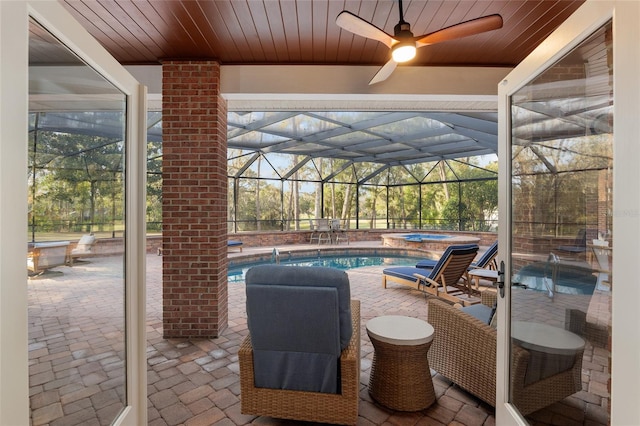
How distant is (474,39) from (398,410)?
343 centimetres

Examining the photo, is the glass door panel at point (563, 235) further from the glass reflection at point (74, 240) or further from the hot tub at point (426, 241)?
the hot tub at point (426, 241)

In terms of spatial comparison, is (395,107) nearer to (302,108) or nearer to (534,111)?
(302,108)

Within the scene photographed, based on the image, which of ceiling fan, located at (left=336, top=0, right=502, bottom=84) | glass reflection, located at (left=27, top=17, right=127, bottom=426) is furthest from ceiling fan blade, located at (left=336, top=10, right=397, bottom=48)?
glass reflection, located at (left=27, top=17, right=127, bottom=426)

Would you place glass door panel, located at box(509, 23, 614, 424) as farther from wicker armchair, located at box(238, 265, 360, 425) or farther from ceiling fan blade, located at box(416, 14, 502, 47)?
wicker armchair, located at box(238, 265, 360, 425)

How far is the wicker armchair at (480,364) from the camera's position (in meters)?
1.63

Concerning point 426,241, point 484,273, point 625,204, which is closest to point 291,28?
point 625,204

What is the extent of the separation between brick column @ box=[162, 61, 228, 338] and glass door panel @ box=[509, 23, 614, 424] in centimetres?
280

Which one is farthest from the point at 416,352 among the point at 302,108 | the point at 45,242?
the point at 302,108

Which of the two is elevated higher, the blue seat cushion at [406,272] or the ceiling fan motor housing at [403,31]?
the ceiling fan motor housing at [403,31]

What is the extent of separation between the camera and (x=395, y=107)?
440 cm

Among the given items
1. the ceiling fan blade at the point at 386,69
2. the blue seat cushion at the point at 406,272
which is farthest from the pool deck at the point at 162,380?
the ceiling fan blade at the point at 386,69

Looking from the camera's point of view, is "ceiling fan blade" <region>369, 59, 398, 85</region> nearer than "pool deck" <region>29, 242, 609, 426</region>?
No

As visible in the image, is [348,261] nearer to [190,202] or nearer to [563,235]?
[190,202]

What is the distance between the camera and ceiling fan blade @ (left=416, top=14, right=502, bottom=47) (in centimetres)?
227
